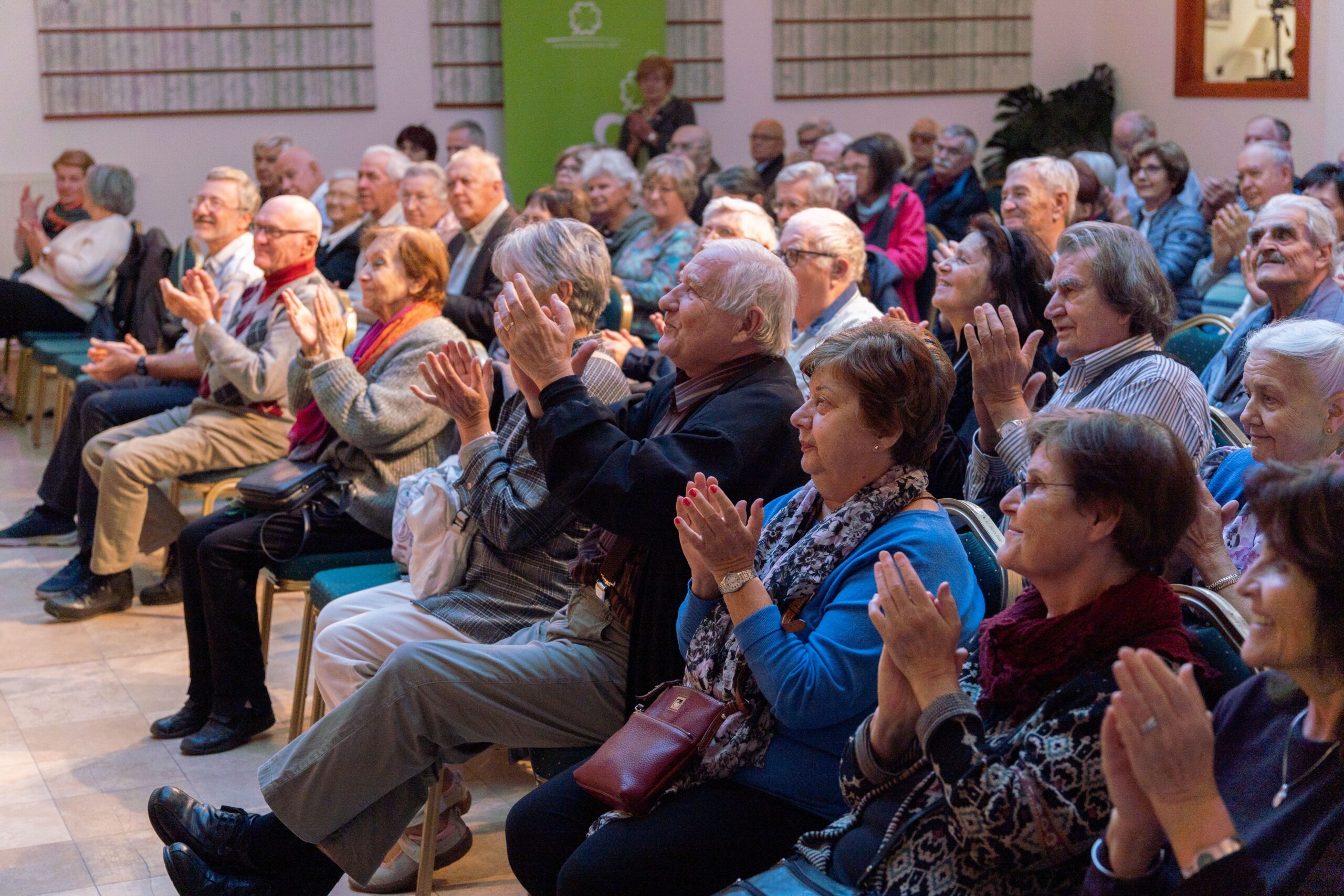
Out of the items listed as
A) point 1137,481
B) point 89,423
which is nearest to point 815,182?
point 89,423

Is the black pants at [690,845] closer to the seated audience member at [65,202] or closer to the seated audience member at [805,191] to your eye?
the seated audience member at [805,191]

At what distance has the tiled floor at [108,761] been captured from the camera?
9.43ft

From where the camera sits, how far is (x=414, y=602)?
9.21ft

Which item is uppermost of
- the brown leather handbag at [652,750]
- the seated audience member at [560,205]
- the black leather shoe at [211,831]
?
the seated audience member at [560,205]

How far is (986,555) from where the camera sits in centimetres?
211

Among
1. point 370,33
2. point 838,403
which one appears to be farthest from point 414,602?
point 370,33

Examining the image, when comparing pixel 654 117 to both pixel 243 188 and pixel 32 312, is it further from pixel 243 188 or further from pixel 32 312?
pixel 243 188

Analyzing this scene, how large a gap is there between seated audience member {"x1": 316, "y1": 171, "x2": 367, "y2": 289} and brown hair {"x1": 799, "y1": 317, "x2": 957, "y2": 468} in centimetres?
379

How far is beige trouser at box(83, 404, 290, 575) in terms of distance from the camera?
426cm

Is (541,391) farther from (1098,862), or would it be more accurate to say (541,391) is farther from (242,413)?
(242,413)

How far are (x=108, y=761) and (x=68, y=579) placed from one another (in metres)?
1.42

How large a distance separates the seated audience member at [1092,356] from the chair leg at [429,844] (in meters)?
1.22

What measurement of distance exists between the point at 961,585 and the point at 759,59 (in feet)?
30.0

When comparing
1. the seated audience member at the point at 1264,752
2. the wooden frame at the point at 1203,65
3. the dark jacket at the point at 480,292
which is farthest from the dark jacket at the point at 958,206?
the seated audience member at the point at 1264,752
